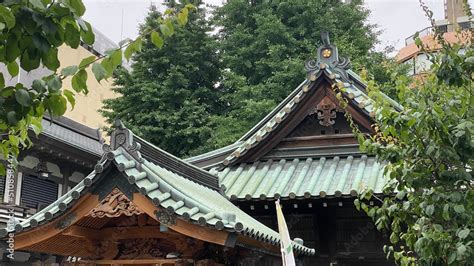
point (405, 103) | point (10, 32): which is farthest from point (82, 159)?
point (10, 32)

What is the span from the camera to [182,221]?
6.42 meters

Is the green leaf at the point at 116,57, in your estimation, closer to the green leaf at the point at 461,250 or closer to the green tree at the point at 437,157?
the green tree at the point at 437,157

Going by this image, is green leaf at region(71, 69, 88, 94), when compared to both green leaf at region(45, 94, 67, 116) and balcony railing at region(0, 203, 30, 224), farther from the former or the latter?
balcony railing at region(0, 203, 30, 224)

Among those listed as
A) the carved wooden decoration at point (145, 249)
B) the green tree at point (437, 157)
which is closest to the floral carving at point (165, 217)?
the carved wooden decoration at point (145, 249)

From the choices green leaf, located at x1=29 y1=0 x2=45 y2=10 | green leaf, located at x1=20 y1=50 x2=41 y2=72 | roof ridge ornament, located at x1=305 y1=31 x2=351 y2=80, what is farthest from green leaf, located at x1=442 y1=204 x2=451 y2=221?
roof ridge ornament, located at x1=305 y1=31 x2=351 y2=80

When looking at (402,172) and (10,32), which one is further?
(402,172)

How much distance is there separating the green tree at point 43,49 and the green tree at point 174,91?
733 inches

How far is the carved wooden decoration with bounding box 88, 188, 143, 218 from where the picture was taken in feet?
21.5

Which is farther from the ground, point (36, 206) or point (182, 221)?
point (36, 206)

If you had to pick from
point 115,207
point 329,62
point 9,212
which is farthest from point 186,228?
Answer: point 9,212

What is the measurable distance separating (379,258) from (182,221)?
5151 millimetres

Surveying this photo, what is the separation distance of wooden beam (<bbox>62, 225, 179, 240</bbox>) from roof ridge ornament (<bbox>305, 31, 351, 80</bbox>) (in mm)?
5457

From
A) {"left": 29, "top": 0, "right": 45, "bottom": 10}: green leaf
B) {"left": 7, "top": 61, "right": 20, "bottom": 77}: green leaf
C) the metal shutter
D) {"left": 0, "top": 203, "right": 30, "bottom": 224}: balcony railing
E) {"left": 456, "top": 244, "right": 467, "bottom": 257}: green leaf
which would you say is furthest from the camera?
the metal shutter

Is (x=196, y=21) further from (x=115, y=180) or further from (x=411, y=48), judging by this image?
(x=411, y=48)
